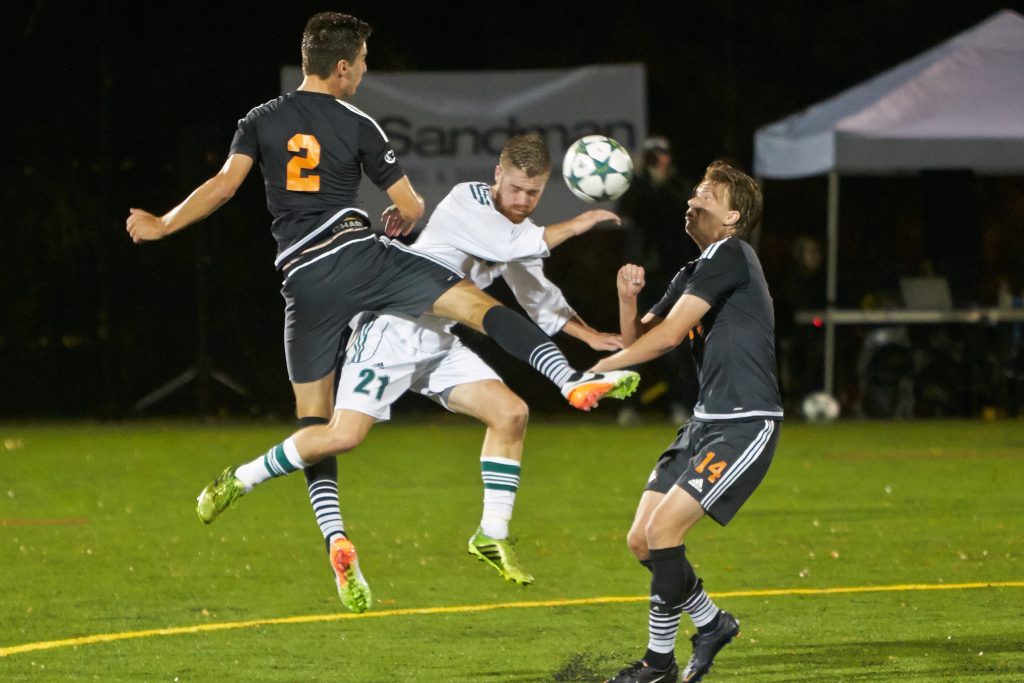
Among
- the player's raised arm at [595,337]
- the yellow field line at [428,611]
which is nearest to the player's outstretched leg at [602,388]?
the player's raised arm at [595,337]

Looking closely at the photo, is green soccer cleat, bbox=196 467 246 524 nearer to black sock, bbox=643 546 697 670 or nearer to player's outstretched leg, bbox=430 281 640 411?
player's outstretched leg, bbox=430 281 640 411

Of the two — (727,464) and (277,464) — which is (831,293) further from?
(727,464)

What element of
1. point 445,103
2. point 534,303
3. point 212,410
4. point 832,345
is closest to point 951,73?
point 832,345

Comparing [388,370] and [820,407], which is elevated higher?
[388,370]

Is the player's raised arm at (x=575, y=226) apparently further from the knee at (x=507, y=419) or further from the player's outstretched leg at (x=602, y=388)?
the player's outstretched leg at (x=602, y=388)

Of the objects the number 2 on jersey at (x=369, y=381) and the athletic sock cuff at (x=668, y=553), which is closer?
the athletic sock cuff at (x=668, y=553)

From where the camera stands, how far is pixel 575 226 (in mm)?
7469

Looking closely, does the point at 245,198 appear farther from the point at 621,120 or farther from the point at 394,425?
the point at 621,120

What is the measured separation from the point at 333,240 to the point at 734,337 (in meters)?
1.81

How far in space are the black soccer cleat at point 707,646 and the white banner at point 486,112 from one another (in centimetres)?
1104

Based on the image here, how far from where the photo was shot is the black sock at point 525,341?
278 inches

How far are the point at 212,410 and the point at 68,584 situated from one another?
9.15m

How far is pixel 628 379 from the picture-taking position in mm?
6656

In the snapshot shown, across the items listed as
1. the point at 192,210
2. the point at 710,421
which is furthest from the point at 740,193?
the point at 192,210
